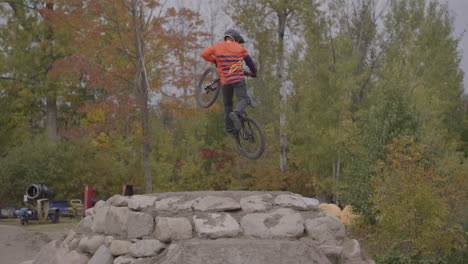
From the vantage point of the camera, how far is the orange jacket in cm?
720

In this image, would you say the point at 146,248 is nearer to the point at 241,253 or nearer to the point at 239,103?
the point at 241,253

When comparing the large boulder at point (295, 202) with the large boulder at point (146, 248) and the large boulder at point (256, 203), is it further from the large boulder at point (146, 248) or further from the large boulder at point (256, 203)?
the large boulder at point (146, 248)

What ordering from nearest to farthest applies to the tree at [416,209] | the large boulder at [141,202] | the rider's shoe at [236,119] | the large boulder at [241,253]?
1. the large boulder at [241,253]
2. the large boulder at [141,202]
3. the rider's shoe at [236,119]
4. the tree at [416,209]

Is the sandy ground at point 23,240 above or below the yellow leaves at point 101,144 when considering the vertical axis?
below

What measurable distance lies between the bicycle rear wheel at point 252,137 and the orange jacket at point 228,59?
68 centimetres

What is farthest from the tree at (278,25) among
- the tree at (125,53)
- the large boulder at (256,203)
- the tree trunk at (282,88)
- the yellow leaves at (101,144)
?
the large boulder at (256,203)

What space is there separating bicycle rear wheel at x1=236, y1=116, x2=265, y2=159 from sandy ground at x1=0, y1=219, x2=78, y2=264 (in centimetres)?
536

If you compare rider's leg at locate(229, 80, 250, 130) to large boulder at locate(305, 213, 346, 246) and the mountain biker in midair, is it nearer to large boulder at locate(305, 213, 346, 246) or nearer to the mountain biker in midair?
the mountain biker in midair

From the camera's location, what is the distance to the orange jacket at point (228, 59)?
7.20 meters

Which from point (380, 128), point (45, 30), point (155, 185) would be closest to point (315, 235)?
point (380, 128)

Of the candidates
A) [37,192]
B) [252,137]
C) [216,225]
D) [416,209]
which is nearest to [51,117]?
[37,192]

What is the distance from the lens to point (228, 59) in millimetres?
7227

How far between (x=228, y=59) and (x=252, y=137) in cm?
131

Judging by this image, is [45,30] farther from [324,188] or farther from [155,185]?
[324,188]
